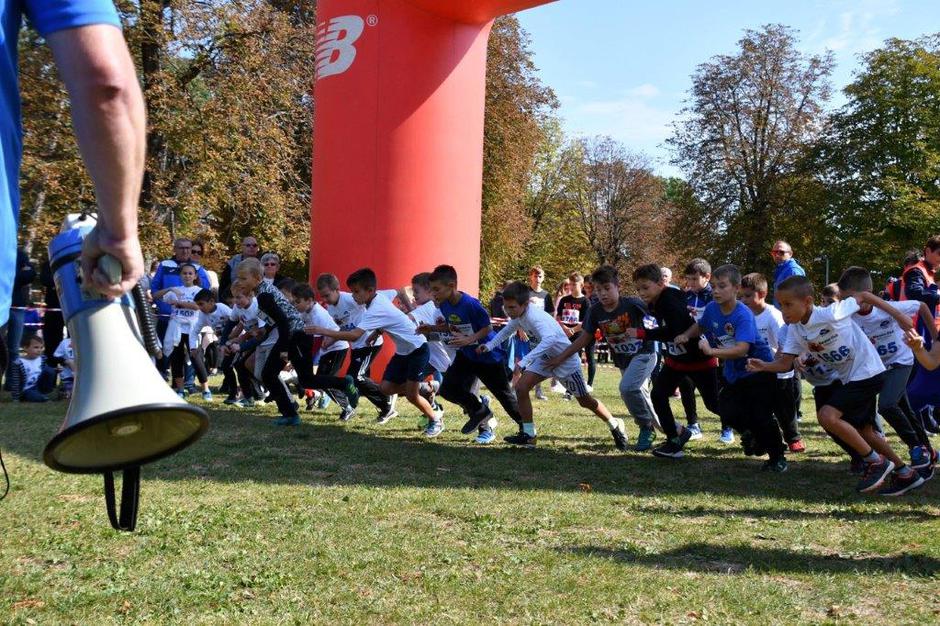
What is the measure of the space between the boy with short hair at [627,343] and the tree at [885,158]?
33.0 m

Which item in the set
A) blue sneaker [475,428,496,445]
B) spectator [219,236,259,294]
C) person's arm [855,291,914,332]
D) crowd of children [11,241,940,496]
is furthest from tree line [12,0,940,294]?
person's arm [855,291,914,332]

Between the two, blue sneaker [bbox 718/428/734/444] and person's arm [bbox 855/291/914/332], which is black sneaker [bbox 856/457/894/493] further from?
blue sneaker [bbox 718/428/734/444]

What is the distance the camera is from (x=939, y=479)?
7.54m

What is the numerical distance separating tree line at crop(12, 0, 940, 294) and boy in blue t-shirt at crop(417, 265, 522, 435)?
39.7ft

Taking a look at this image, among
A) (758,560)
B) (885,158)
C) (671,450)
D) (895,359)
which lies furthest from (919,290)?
(885,158)

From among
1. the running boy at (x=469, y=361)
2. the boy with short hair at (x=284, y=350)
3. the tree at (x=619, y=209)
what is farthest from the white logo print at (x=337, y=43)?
the tree at (x=619, y=209)

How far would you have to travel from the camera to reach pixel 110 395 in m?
1.99

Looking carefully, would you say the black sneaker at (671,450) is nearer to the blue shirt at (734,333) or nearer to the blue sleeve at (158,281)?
the blue shirt at (734,333)

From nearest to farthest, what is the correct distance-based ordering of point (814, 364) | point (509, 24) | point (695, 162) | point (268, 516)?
point (268, 516) → point (814, 364) → point (509, 24) → point (695, 162)

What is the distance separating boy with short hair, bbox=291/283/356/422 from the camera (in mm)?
10914

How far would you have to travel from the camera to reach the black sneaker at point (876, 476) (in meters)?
6.91

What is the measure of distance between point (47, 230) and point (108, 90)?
776 inches

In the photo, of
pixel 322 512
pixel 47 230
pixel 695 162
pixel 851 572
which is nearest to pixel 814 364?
pixel 851 572

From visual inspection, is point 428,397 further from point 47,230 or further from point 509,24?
point 509,24
